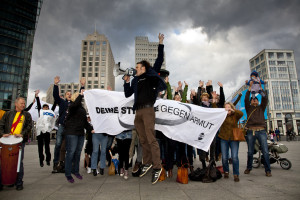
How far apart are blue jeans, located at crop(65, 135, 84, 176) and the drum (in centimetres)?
101

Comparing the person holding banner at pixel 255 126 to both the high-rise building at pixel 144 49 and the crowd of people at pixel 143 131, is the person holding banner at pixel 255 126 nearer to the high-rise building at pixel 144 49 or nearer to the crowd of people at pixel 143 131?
the crowd of people at pixel 143 131

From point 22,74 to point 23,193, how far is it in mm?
81064

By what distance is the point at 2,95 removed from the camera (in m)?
63.2

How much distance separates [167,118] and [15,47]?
85.7 m

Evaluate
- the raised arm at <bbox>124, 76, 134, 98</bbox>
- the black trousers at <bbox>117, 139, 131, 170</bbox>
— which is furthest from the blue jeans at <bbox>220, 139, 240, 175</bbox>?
the raised arm at <bbox>124, 76, 134, 98</bbox>

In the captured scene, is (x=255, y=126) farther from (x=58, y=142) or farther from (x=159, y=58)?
(x=58, y=142)

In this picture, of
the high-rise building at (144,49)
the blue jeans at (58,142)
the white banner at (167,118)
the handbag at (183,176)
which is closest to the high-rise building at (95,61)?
the high-rise building at (144,49)

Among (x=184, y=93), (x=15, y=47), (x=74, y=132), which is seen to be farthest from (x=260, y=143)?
(x=15, y=47)

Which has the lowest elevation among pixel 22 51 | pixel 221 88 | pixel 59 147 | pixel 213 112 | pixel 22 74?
pixel 59 147

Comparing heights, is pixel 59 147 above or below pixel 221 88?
below

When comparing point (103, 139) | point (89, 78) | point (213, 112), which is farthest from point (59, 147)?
point (89, 78)

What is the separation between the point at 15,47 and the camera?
6962 centimetres

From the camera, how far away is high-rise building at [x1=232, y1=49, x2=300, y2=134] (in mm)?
86375

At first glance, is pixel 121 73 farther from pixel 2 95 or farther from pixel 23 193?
pixel 2 95
